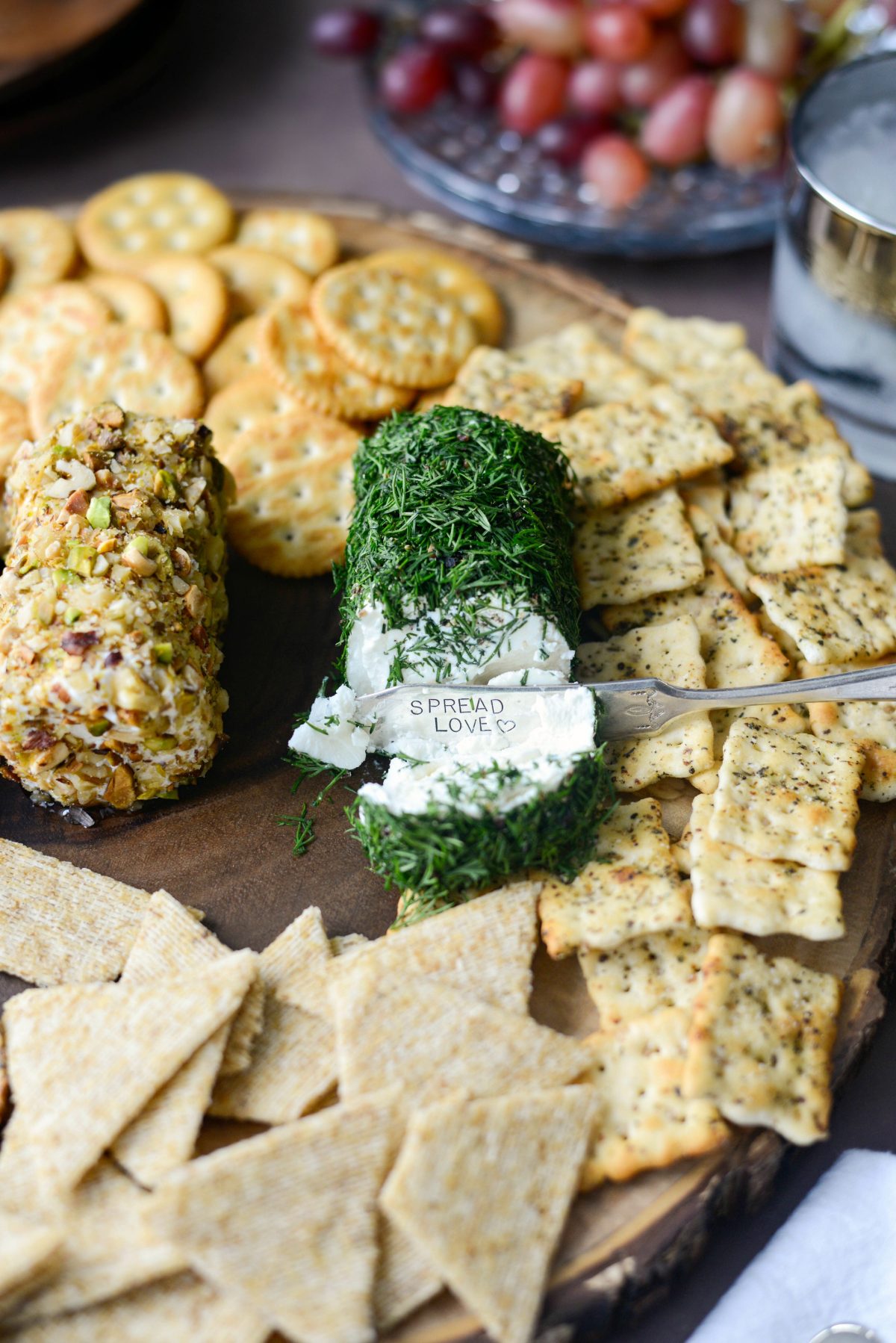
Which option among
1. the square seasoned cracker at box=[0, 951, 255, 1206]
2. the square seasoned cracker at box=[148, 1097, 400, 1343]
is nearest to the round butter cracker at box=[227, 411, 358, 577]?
the square seasoned cracker at box=[0, 951, 255, 1206]

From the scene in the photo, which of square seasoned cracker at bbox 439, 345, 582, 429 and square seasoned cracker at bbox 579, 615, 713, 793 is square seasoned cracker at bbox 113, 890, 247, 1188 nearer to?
square seasoned cracker at bbox 579, 615, 713, 793

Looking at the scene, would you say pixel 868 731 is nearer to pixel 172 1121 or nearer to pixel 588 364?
pixel 588 364

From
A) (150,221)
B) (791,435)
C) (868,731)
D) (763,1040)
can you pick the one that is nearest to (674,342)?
(791,435)

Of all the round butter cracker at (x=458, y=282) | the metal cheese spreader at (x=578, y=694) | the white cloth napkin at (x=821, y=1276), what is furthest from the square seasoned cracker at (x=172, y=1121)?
the round butter cracker at (x=458, y=282)

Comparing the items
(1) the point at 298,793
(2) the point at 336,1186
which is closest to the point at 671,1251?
(2) the point at 336,1186

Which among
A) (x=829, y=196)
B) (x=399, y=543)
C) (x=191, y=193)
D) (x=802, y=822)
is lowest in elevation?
(x=802, y=822)

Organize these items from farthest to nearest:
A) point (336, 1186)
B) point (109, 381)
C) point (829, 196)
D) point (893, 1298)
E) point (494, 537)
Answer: point (109, 381) → point (829, 196) → point (494, 537) → point (893, 1298) → point (336, 1186)

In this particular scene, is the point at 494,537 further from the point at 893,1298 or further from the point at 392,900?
the point at 893,1298
